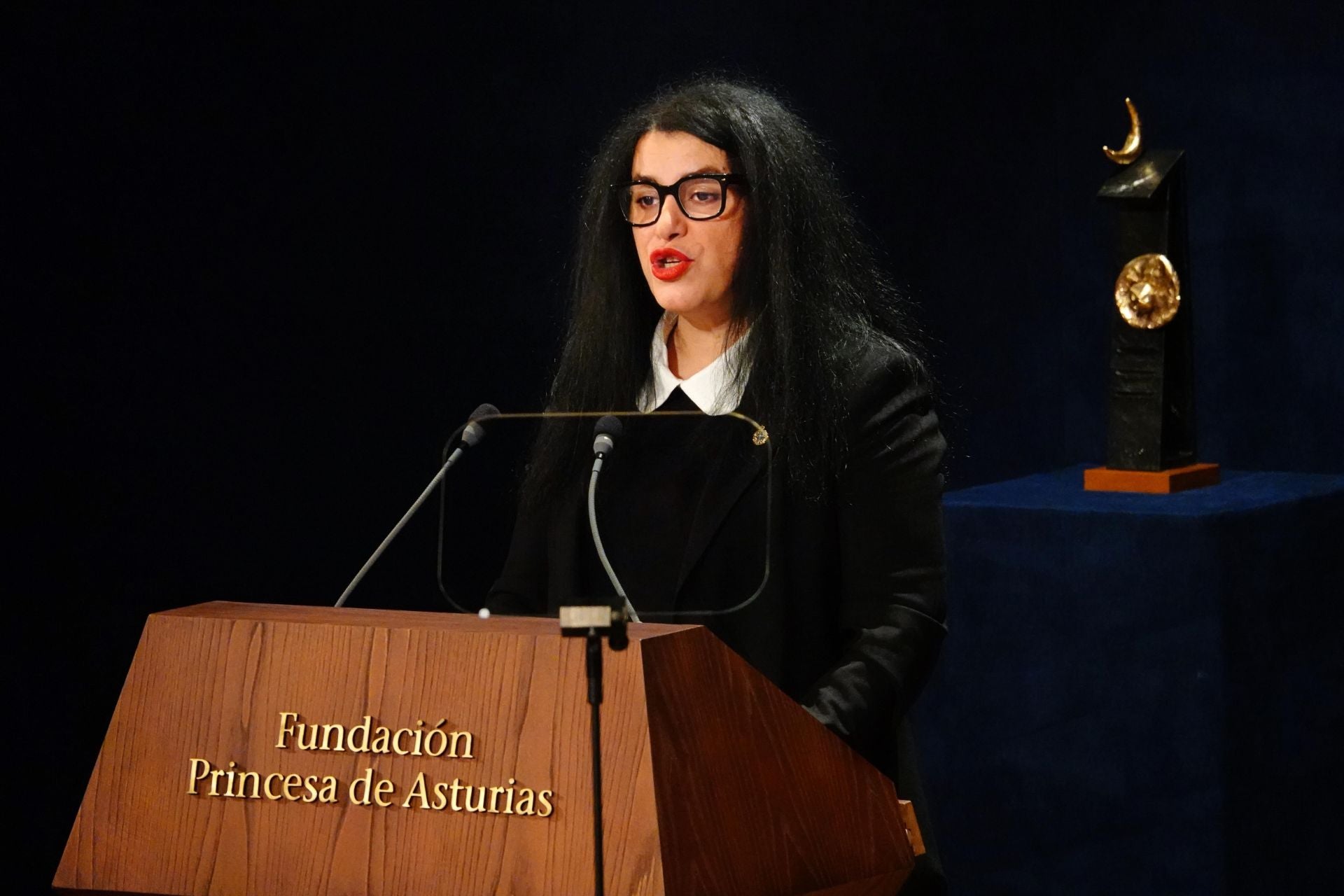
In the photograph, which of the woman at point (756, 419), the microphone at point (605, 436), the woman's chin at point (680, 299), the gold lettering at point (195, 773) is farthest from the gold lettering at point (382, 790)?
the woman's chin at point (680, 299)

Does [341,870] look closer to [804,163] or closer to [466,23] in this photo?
[804,163]

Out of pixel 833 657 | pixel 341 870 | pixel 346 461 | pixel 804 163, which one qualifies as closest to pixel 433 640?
pixel 341 870

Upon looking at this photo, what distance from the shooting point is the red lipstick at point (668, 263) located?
6.98 feet

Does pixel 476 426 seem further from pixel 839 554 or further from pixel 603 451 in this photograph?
pixel 839 554

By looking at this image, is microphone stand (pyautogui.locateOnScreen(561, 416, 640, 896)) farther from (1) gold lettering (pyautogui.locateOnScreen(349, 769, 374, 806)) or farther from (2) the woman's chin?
(2) the woman's chin

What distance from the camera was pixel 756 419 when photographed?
2.09 meters

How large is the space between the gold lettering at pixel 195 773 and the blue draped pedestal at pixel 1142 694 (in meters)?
2.30

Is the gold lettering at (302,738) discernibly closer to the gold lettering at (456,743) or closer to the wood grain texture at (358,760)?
the wood grain texture at (358,760)

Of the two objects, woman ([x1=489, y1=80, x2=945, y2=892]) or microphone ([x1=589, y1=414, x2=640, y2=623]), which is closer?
microphone ([x1=589, y1=414, x2=640, y2=623])

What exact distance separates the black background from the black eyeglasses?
3.53 ft

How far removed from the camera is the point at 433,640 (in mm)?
1521

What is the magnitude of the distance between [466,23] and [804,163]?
5.20 ft

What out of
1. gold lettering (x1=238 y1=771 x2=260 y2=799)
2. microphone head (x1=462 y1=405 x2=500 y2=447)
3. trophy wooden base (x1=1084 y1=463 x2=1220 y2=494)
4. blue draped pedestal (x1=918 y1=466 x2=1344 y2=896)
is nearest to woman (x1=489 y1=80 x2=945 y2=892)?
microphone head (x1=462 y1=405 x2=500 y2=447)

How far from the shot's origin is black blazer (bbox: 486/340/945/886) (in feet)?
6.55
